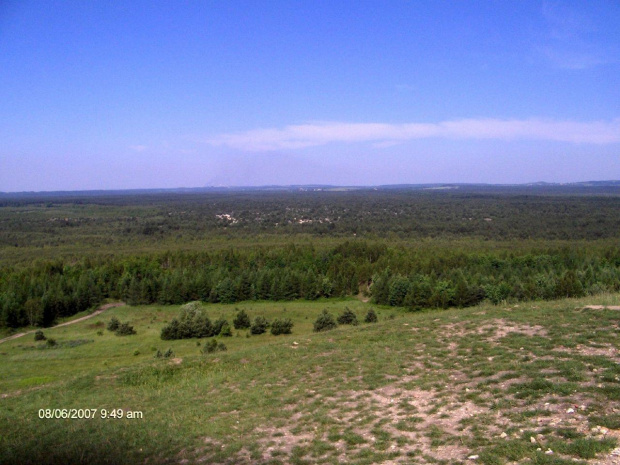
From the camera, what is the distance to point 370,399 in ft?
32.6

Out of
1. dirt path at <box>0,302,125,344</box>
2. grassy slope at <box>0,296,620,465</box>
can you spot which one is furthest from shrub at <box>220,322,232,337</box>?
grassy slope at <box>0,296,620,465</box>

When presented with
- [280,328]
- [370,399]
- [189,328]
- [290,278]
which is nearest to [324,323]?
[280,328]

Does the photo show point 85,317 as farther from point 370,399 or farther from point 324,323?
point 370,399

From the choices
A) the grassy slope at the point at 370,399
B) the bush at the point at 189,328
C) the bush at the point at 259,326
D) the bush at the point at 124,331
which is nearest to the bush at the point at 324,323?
the bush at the point at 259,326

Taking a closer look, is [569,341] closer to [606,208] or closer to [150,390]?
[150,390]

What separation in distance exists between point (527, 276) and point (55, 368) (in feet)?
153

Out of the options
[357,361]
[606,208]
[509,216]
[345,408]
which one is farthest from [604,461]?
[606,208]

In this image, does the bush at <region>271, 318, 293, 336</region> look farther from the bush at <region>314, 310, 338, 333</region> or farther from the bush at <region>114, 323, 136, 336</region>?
the bush at <region>114, 323, 136, 336</region>

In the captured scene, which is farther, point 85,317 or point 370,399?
point 85,317

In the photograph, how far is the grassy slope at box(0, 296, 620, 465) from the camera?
7410 millimetres

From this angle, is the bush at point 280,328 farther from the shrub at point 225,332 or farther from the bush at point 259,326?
the shrub at point 225,332

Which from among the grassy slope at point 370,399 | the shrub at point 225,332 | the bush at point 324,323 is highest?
the grassy slope at point 370,399

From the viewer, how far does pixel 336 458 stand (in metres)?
7.37

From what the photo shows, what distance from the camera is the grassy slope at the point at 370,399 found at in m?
7.41
